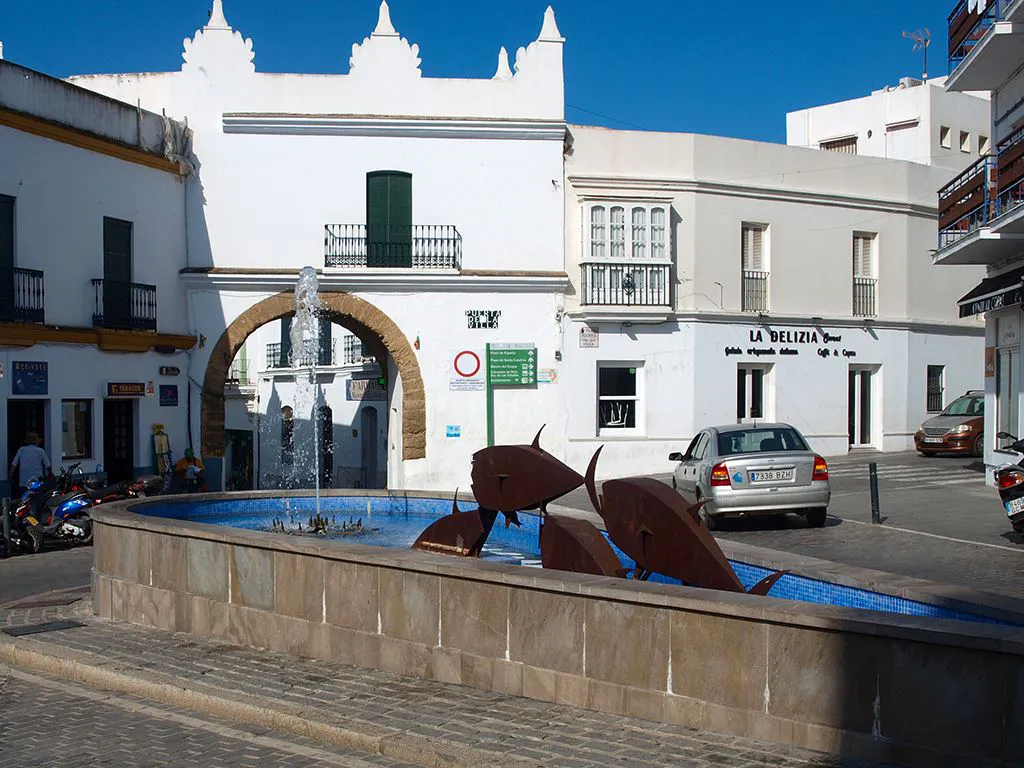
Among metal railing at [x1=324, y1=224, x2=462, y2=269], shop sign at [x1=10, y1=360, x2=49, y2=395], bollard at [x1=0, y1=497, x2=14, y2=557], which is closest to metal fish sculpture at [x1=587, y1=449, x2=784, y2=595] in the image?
bollard at [x1=0, y1=497, x2=14, y2=557]

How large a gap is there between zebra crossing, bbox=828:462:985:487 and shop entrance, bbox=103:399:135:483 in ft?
47.0

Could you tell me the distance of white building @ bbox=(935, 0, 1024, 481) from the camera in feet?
59.2

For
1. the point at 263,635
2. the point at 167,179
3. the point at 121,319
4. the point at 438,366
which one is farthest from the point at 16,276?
the point at 263,635

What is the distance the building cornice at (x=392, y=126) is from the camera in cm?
2514

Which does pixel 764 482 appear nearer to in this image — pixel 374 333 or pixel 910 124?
pixel 374 333

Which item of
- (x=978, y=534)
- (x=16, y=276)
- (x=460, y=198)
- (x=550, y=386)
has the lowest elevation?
(x=978, y=534)

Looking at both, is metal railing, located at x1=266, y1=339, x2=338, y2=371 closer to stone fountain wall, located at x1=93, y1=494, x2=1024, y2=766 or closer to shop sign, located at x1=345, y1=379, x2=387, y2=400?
shop sign, located at x1=345, y1=379, x2=387, y2=400

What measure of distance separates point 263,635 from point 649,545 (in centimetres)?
311

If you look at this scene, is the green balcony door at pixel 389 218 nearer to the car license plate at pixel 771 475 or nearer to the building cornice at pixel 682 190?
the building cornice at pixel 682 190

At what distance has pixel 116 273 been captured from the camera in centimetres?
2302

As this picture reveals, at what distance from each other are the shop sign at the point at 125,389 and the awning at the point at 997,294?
16144mm

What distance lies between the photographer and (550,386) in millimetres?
26141

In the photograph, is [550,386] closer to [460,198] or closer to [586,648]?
[460,198]

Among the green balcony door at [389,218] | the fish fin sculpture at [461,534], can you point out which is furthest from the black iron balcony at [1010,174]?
the green balcony door at [389,218]
